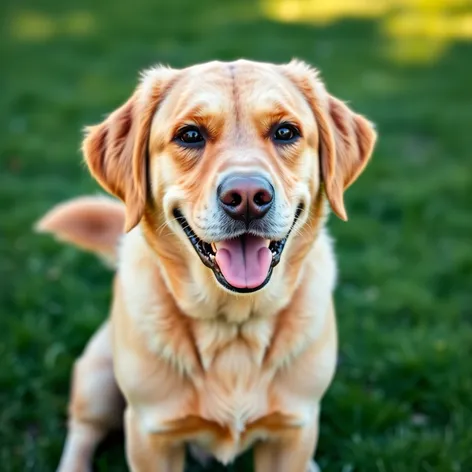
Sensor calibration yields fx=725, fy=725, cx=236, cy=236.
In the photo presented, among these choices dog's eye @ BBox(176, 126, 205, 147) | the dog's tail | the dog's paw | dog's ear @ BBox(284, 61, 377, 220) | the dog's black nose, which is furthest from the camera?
the dog's tail

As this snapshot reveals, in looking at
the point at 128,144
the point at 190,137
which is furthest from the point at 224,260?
the point at 128,144

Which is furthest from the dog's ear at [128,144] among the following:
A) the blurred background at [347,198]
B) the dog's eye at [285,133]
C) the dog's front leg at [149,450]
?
the blurred background at [347,198]

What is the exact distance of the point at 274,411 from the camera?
2.64m

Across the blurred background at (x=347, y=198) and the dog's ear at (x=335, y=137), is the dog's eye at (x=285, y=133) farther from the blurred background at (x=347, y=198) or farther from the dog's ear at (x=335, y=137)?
the blurred background at (x=347, y=198)

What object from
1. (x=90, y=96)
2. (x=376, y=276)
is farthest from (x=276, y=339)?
(x=90, y=96)

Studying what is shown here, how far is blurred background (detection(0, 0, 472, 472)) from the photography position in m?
3.38

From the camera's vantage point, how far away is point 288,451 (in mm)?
2811

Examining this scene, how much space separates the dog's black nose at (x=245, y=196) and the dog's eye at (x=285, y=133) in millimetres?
304

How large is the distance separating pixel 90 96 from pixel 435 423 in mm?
4623

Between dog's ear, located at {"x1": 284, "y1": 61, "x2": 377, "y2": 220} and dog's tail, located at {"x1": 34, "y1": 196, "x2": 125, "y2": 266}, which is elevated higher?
dog's ear, located at {"x1": 284, "y1": 61, "x2": 377, "y2": 220}

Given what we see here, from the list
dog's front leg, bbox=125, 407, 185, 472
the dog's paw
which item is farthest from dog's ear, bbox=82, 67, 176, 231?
the dog's paw

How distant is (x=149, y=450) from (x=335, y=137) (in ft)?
4.54

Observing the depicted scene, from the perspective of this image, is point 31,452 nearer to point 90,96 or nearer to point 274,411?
point 274,411

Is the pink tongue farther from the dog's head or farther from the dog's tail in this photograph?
the dog's tail
